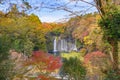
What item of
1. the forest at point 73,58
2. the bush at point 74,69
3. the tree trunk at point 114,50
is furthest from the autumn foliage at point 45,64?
the tree trunk at point 114,50

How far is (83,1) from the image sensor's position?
6254 millimetres

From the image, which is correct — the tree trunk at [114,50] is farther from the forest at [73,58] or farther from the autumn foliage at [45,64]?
the autumn foliage at [45,64]

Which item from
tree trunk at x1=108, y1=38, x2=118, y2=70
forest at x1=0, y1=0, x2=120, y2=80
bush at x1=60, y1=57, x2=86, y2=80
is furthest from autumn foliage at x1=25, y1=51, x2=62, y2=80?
tree trunk at x1=108, y1=38, x2=118, y2=70

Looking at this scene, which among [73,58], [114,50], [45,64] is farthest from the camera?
[45,64]

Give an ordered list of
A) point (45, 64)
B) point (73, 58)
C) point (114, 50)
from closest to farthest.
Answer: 1. point (114, 50)
2. point (73, 58)
3. point (45, 64)

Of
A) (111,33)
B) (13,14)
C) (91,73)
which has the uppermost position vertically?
(13,14)

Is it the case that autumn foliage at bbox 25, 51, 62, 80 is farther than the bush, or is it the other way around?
autumn foliage at bbox 25, 51, 62, 80

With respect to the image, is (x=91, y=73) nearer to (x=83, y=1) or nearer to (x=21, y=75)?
(x=21, y=75)

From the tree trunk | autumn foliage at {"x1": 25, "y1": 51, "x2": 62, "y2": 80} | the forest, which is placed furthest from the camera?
autumn foliage at {"x1": 25, "y1": 51, "x2": 62, "y2": 80}

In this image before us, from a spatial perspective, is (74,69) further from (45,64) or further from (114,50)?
(114,50)

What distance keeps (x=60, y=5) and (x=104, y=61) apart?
1.75 m

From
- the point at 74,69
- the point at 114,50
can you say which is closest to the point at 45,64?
the point at 74,69

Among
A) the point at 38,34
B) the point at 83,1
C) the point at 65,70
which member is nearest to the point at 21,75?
the point at 65,70

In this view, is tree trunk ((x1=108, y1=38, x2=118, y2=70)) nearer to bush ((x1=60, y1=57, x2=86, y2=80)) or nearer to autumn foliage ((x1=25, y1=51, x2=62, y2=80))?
bush ((x1=60, y1=57, x2=86, y2=80))
